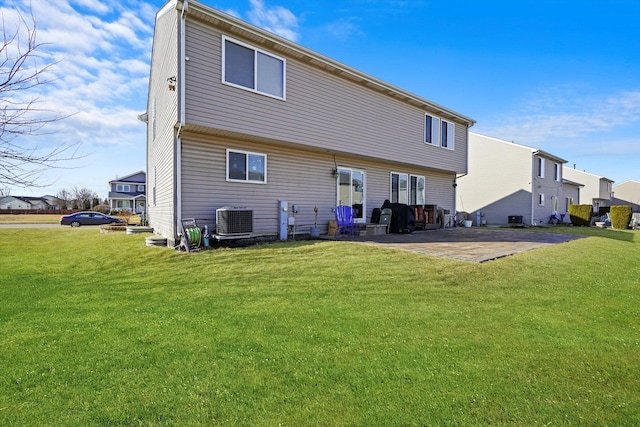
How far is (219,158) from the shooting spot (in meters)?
8.97

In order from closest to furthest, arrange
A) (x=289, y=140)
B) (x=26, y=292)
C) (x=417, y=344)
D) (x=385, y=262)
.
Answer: (x=417, y=344) < (x=26, y=292) < (x=385, y=262) < (x=289, y=140)

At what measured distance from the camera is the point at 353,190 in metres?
12.5

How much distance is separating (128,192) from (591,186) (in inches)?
2212

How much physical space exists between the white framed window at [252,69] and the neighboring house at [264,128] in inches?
1.1

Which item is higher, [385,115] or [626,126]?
[626,126]

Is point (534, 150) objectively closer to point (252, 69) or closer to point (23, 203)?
point (252, 69)

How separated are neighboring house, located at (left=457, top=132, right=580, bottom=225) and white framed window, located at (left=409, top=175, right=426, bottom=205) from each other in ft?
29.7

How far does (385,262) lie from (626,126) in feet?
84.1

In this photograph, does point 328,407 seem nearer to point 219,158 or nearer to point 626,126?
Result: point 219,158

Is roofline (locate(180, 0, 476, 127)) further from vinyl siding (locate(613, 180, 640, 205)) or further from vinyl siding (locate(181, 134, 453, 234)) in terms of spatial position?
vinyl siding (locate(613, 180, 640, 205))

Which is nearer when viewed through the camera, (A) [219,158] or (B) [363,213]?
(A) [219,158]

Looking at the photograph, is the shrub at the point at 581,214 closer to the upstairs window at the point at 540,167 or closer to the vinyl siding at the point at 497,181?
the upstairs window at the point at 540,167

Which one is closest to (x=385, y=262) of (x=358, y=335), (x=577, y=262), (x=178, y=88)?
(x=358, y=335)

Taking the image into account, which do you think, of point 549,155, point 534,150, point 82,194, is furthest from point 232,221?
point 82,194
